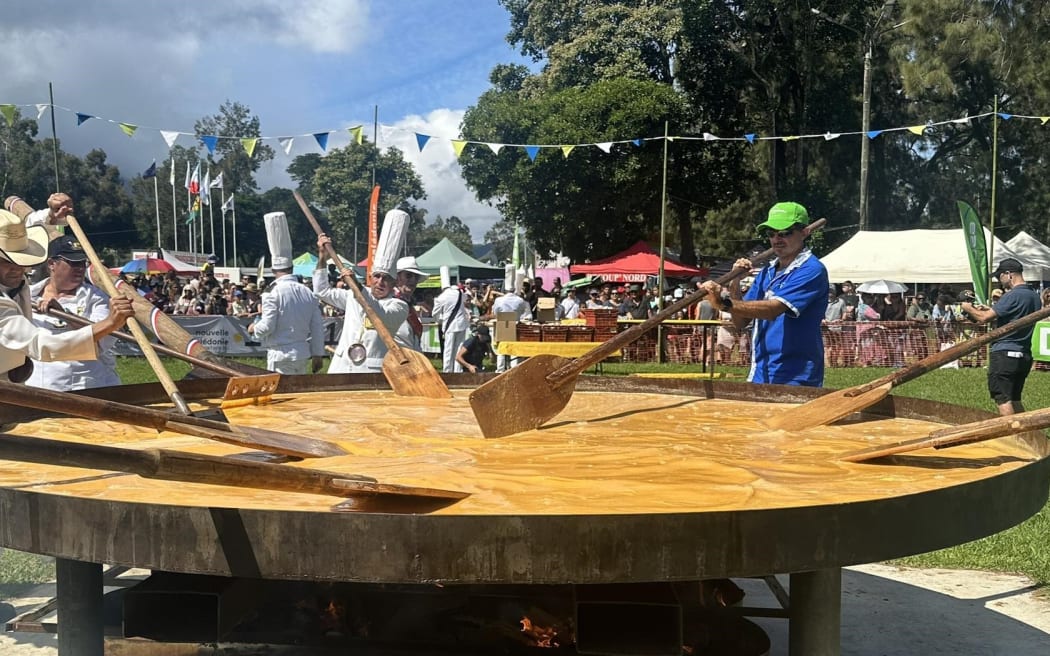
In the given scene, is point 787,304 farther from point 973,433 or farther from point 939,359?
point 973,433

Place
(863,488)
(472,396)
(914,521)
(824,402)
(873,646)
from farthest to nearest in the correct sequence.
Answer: (873,646)
(824,402)
(472,396)
(863,488)
(914,521)

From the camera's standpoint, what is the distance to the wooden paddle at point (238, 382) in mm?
3928

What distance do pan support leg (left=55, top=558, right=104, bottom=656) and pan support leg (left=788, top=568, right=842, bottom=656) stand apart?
1710 mm

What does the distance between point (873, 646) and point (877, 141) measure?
36.2m

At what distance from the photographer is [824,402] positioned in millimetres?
3365

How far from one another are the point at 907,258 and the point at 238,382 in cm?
1815

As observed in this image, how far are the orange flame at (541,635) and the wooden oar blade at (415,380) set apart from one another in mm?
1625

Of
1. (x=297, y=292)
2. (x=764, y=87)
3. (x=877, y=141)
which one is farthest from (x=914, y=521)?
(x=877, y=141)

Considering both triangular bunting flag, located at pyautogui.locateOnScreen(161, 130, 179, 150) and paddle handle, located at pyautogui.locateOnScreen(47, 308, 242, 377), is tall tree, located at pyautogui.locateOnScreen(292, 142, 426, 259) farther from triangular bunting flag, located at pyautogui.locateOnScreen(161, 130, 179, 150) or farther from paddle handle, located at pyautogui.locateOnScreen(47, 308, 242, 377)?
paddle handle, located at pyautogui.locateOnScreen(47, 308, 242, 377)

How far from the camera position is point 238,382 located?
3916 mm

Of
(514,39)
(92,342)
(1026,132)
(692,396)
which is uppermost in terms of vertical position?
(514,39)

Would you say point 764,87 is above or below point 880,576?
above

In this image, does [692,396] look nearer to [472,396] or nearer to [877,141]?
[472,396]

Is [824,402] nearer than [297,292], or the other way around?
[824,402]
